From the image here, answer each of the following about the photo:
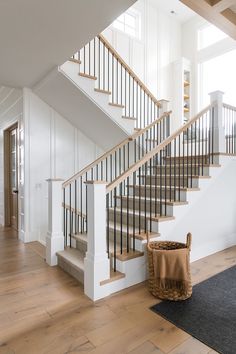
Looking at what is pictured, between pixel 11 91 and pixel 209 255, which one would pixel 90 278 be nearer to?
pixel 209 255

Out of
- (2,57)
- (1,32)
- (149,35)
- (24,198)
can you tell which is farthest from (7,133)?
(149,35)

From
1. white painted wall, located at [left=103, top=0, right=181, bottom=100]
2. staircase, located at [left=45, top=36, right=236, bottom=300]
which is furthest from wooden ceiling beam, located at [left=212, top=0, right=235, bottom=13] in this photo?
white painted wall, located at [left=103, top=0, right=181, bottom=100]

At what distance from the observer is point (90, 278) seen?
2.31 m

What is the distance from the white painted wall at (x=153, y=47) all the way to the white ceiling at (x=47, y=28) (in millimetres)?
3021

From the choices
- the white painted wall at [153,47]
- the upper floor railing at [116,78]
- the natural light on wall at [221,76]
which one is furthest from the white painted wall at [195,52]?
the upper floor railing at [116,78]

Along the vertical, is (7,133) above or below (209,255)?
above

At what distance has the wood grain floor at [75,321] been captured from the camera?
66.4 inches

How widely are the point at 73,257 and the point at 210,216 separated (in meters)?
1.93

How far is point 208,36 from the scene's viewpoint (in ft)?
21.0

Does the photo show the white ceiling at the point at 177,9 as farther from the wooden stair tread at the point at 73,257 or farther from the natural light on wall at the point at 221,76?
the wooden stair tread at the point at 73,257

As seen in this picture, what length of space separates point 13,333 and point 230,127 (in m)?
3.99

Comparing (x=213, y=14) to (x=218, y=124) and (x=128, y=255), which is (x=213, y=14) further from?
(x=128, y=255)

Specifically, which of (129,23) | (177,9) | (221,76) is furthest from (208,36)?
(129,23)

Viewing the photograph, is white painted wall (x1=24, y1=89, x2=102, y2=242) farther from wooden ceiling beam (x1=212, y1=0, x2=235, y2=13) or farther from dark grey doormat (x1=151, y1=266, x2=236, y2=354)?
wooden ceiling beam (x1=212, y1=0, x2=235, y2=13)
